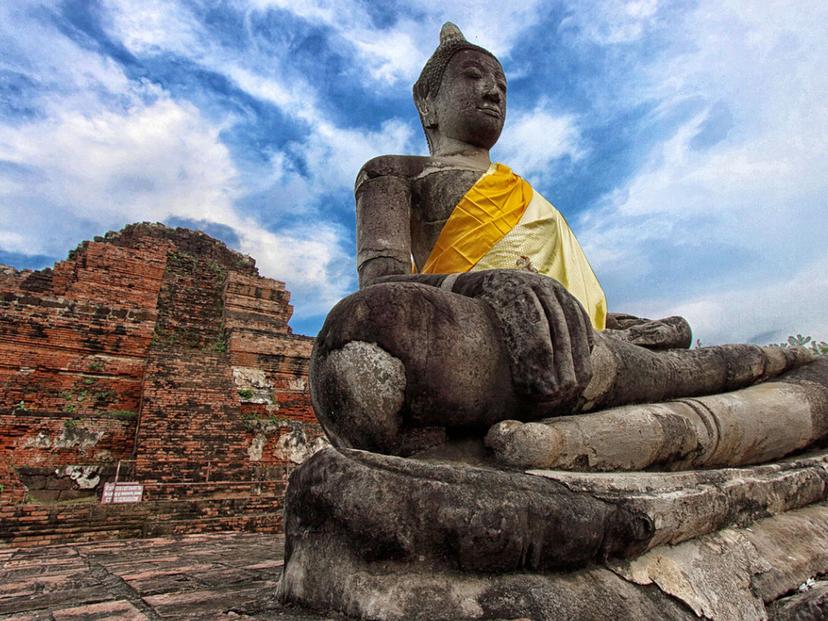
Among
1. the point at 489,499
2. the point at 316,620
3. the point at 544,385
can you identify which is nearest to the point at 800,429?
the point at 544,385

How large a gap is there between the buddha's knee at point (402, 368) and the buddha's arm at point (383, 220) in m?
0.99

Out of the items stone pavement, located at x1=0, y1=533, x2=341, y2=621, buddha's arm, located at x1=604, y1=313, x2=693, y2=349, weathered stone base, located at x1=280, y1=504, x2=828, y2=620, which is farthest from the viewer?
buddha's arm, located at x1=604, y1=313, x2=693, y2=349

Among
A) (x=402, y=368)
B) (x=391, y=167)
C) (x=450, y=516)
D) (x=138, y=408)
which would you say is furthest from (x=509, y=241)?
(x=138, y=408)

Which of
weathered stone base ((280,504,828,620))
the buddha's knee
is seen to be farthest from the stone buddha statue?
weathered stone base ((280,504,828,620))

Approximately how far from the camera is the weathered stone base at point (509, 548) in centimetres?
135

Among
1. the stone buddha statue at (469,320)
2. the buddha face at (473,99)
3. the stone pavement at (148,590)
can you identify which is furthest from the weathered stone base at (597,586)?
the buddha face at (473,99)

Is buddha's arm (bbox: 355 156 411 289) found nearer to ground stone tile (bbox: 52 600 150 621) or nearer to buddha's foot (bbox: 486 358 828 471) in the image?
buddha's foot (bbox: 486 358 828 471)

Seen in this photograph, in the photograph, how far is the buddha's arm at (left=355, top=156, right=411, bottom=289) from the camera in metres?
2.87

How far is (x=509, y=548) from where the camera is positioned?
141cm

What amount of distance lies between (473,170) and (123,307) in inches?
415

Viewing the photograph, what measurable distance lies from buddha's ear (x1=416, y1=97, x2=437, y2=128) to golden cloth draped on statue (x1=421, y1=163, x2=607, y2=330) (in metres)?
0.65

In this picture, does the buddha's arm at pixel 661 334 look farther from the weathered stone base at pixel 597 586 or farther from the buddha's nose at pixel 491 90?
the buddha's nose at pixel 491 90

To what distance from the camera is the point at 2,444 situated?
27.0ft

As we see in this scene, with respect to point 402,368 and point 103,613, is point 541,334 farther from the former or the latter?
point 103,613
